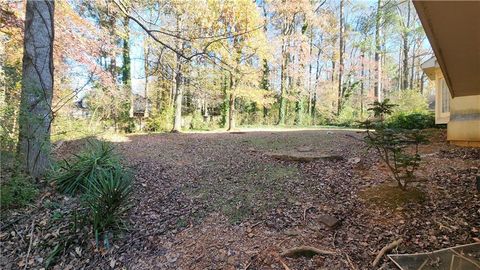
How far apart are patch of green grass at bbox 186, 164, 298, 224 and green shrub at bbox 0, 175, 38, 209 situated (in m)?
1.88

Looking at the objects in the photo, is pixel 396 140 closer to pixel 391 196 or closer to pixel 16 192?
Answer: pixel 391 196

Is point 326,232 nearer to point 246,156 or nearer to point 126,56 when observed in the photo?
point 246,156

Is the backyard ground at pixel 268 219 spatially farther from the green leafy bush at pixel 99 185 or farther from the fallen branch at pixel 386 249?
the green leafy bush at pixel 99 185

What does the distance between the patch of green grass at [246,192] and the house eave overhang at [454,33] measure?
7.50 ft

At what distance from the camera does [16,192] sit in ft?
11.5

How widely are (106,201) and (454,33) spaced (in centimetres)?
370

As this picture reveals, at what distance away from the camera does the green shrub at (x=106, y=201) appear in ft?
10.1

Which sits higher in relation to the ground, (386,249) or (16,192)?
(16,192)

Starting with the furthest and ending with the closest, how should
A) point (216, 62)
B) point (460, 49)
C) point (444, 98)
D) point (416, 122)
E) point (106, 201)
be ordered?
point (416, 122)
point (444, 98)
point (216, 62)
point (106, 201)
point (460, 49)

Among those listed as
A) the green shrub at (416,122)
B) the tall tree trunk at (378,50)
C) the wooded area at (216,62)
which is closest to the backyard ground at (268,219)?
the wooded area at (216,62)

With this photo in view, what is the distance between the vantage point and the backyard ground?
2666 mm

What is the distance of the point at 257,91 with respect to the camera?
39.4 feet

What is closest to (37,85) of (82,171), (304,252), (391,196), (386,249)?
(82,171)

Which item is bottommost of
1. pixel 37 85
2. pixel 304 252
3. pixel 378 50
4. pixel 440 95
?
pixel 304 252
